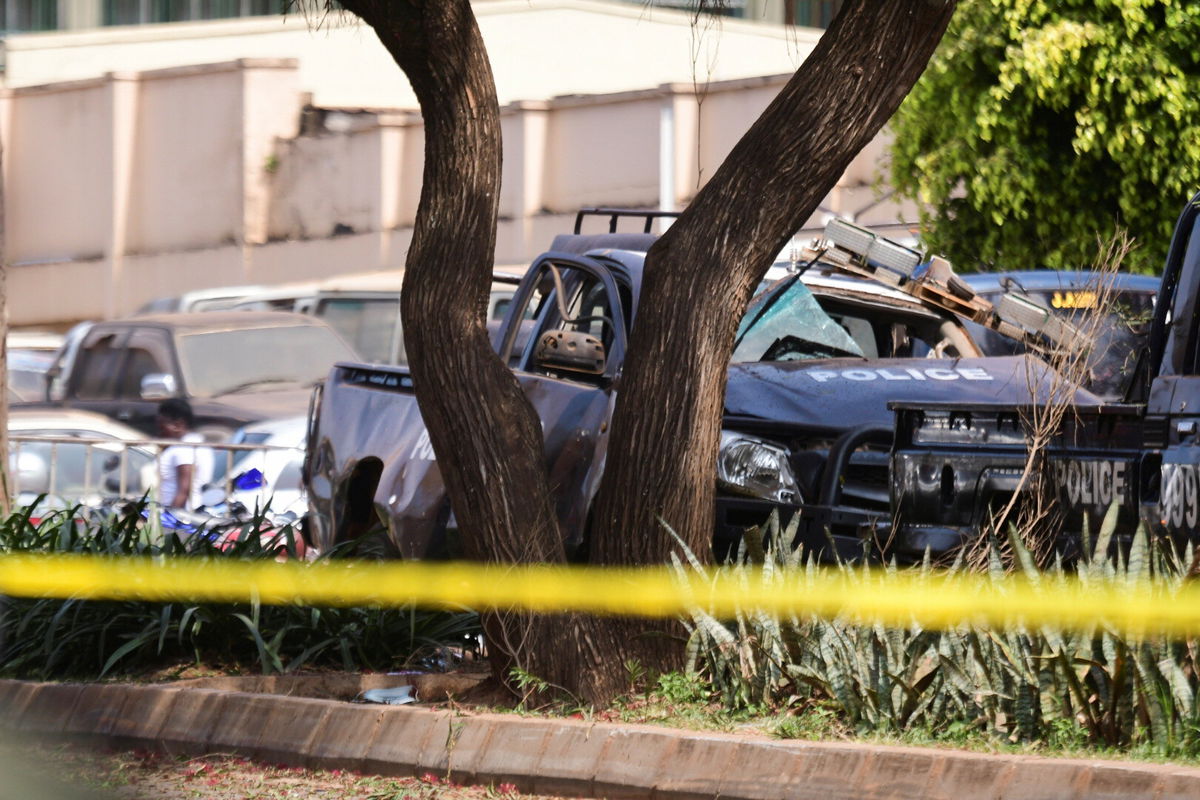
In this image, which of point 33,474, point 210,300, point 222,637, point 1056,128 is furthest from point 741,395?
point 210,300

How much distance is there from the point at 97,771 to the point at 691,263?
2.71 m

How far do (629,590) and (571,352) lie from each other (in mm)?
1520

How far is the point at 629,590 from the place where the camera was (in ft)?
21.6

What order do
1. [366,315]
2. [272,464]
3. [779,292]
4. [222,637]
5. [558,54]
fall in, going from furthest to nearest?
[558,54], [366,315], [272,464], [779,292], [222,637]

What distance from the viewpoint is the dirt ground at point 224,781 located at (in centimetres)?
605

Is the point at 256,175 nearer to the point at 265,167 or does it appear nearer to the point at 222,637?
the point at 265,167

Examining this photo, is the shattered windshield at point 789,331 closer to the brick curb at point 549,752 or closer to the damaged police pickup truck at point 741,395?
the damaged police pickup truck at point 741,395

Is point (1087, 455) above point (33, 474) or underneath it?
above

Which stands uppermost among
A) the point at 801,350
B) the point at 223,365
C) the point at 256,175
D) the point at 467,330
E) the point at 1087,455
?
the point at 256,175

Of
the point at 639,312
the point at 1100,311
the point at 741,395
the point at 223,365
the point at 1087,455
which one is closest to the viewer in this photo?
the point at 1087,455

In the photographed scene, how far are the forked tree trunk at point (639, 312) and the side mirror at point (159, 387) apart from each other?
31.5 feet

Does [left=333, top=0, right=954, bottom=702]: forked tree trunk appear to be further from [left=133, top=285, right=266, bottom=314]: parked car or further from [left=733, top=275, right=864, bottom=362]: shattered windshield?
[left=133, top=285, right=266, bottom=314]: parked car

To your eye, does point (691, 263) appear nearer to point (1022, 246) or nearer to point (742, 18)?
→ point (1022, 246)

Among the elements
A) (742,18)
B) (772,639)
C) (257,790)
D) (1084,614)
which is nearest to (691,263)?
(772,639)
